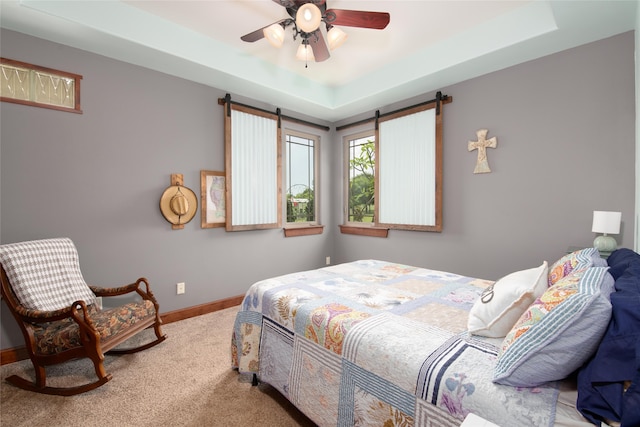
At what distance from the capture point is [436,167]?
3.50 m

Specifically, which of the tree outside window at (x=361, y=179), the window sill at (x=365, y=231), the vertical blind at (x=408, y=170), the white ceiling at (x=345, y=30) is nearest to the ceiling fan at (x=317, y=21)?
the white ceiling at (x=345, y=30)

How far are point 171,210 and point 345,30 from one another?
2512mm

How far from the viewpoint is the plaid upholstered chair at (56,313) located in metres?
1.93

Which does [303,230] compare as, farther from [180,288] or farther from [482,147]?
[482,147]

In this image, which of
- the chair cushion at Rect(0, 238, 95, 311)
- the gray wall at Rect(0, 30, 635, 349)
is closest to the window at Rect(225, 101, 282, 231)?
the gray wall at Rect(0, 30, 635, 349)

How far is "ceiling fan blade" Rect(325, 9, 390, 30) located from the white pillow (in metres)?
1.86

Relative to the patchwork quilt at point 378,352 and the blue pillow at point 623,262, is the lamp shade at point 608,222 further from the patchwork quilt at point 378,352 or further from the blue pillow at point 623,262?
the patchwork quilt at point 378,352

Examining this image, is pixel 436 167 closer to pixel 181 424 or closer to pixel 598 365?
A: pixel 598 365

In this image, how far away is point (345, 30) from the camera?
2.85m

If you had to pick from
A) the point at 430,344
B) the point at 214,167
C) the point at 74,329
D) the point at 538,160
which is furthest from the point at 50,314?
the point at 538,160

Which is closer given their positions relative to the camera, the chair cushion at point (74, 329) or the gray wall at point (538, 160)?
the chair cushion at point (74, 329)

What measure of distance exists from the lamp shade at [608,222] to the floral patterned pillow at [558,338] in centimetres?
159

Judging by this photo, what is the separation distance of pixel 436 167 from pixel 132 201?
130 inches

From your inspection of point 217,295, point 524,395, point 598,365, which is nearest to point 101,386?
point 217,295
